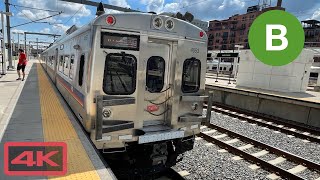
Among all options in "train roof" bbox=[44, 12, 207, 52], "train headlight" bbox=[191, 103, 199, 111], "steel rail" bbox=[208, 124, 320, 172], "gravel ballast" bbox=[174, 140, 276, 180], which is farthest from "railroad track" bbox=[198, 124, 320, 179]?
"train roof" bbox=[44, 12, 207, 52]

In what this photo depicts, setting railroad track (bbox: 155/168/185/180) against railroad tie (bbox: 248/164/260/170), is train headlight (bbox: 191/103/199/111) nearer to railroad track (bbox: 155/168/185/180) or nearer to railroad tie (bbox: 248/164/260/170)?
railroad track (bbox: 155/168/185/180)

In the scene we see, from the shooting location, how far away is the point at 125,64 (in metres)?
4.67

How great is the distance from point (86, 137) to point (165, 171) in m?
1.94

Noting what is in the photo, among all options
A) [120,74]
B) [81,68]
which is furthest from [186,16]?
[81,68]

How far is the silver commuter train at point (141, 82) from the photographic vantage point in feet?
14.4

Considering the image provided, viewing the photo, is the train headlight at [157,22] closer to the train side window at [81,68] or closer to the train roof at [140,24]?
the train roof at [140,24]

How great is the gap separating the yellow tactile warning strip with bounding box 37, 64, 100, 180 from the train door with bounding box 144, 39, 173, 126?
143cm

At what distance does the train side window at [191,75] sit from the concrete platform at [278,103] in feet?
24.5

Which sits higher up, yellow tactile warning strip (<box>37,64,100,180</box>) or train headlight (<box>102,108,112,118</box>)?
train headlight (<box>102,108,112,118</box>)

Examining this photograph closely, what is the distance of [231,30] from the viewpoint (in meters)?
85.6

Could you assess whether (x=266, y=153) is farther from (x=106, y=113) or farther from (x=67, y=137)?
(x=67, y=137)

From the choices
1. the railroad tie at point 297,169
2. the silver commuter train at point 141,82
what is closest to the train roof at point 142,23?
the silver commuter train at point 141,82

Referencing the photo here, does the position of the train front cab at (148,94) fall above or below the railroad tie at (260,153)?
above

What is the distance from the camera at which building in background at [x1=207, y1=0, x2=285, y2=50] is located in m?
81.2
